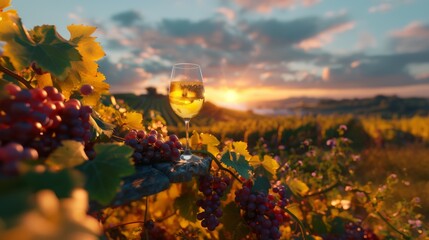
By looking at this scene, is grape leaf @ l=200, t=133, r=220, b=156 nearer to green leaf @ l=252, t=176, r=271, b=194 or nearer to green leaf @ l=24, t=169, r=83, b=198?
green leaf @ l=252, t=176, r=271, b=194

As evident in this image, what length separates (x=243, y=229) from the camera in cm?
219

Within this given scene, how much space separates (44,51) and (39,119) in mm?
405

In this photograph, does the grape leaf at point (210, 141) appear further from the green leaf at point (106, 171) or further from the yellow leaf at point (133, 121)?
the green leaf at point (106, 171)

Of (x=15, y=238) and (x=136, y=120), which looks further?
(x=136, y=120)

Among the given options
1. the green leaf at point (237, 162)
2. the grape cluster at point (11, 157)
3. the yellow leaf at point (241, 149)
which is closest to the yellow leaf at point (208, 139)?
the yellow leaf at point (241, 149)

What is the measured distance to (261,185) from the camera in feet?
6.66

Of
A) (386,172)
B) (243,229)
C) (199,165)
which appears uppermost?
(199,165)

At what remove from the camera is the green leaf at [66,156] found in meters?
1.06

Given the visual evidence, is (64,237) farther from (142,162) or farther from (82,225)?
(142,162)

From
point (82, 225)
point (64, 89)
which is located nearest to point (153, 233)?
point (64, 89)

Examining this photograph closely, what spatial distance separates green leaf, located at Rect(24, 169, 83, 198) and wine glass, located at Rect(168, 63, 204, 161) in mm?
1600

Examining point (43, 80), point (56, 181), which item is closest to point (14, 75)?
point (43, 80)

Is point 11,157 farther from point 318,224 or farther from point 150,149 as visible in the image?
point 318,224

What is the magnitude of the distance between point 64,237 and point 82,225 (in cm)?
6
